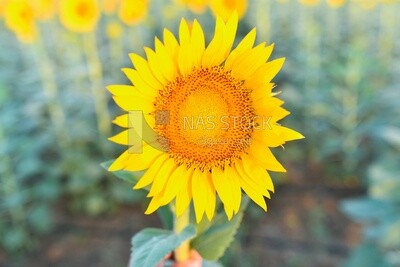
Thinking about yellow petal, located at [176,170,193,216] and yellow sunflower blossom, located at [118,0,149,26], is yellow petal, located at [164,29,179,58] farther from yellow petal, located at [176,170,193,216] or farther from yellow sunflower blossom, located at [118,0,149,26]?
yellow sunflower blossom, located at [118,0,149,26]

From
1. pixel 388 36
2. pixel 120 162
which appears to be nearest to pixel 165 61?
pixel 120 162

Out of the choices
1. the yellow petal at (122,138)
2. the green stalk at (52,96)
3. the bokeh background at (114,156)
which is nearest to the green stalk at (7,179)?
the bokeh background at (114,156)

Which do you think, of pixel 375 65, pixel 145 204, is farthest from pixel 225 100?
pixel 375 65

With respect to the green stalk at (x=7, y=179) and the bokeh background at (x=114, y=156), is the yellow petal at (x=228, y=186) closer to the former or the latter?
the bokeh background at (x=114, y=156)

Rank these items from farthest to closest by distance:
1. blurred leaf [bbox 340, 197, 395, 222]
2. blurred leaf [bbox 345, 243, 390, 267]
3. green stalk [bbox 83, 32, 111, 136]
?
green stalk [bbox 83, 32, 111, 136], blurred leaf [bbox 340, 197, 395, 222], blurred leaf [bbox 345, 243, 390, 267]

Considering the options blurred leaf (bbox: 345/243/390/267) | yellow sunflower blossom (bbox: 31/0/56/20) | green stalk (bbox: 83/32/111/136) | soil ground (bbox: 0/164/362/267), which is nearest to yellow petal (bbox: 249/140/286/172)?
blurred leaf (bbox: 345/243/390/267)

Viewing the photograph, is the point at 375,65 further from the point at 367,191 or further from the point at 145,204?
the point at 145,204
